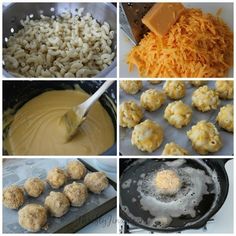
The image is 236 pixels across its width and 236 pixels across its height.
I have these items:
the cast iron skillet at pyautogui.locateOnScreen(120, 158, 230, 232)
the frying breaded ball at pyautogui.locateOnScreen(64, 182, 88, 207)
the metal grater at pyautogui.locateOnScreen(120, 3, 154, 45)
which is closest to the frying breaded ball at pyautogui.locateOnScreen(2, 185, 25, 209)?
the frying breaded ball at pyautogui.locateOnScreen(64, 182, 88, 207)

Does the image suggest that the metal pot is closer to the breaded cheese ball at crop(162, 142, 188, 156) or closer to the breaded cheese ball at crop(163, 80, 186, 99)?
the breaded cheese ball at crop(163, 80, 186, 99)

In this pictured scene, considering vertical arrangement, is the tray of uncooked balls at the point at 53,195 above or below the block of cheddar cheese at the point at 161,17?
below

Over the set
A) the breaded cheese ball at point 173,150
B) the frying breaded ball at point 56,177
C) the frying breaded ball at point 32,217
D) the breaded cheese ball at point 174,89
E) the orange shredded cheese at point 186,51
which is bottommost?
the frying breaded ball at point 32,217

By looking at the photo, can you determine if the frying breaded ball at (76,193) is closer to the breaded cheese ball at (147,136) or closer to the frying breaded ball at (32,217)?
the frying breaded ball at (32,217)

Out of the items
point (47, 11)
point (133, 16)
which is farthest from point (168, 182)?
point (47, 11)

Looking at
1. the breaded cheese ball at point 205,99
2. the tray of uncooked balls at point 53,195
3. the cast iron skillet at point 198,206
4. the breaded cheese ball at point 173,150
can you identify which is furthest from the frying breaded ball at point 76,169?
the breaded cheese ball at point 205,99

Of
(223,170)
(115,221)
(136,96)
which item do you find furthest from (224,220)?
(136,96)
